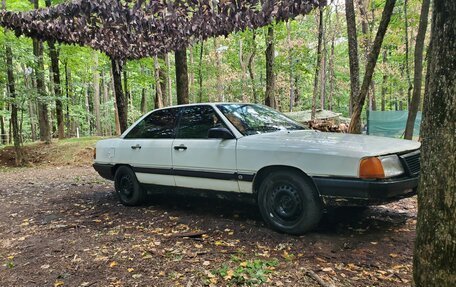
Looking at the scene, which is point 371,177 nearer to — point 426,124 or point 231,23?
point 426,124

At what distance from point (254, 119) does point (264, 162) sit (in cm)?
94

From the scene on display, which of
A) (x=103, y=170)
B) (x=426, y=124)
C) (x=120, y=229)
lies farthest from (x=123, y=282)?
(x=103, y=170)

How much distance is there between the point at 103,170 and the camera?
5.98 m

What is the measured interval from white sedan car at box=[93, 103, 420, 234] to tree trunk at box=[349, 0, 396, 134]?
2.84 m

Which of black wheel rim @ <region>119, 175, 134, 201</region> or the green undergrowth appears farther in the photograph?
the green undergrowth

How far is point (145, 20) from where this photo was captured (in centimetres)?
649

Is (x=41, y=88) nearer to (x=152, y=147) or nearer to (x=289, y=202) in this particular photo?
(x=152, y=147)

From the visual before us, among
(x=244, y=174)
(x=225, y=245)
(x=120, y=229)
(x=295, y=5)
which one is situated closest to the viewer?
(x=225, y=245)

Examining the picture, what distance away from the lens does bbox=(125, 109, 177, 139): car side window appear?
17.0 ft

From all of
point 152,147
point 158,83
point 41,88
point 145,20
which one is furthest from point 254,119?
point 41,88

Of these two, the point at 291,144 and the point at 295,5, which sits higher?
the point at 295,5

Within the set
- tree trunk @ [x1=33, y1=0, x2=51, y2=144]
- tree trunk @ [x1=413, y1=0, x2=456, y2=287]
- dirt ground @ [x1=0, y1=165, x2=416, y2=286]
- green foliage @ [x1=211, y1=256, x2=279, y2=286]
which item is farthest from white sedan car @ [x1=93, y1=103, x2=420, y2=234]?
tree trunk @ [x1=33, y1=0, x2=51, y2=144]

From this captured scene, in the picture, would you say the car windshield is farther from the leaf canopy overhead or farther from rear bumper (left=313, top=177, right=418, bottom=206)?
the leaf canopy overhead

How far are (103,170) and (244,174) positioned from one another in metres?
3.05
